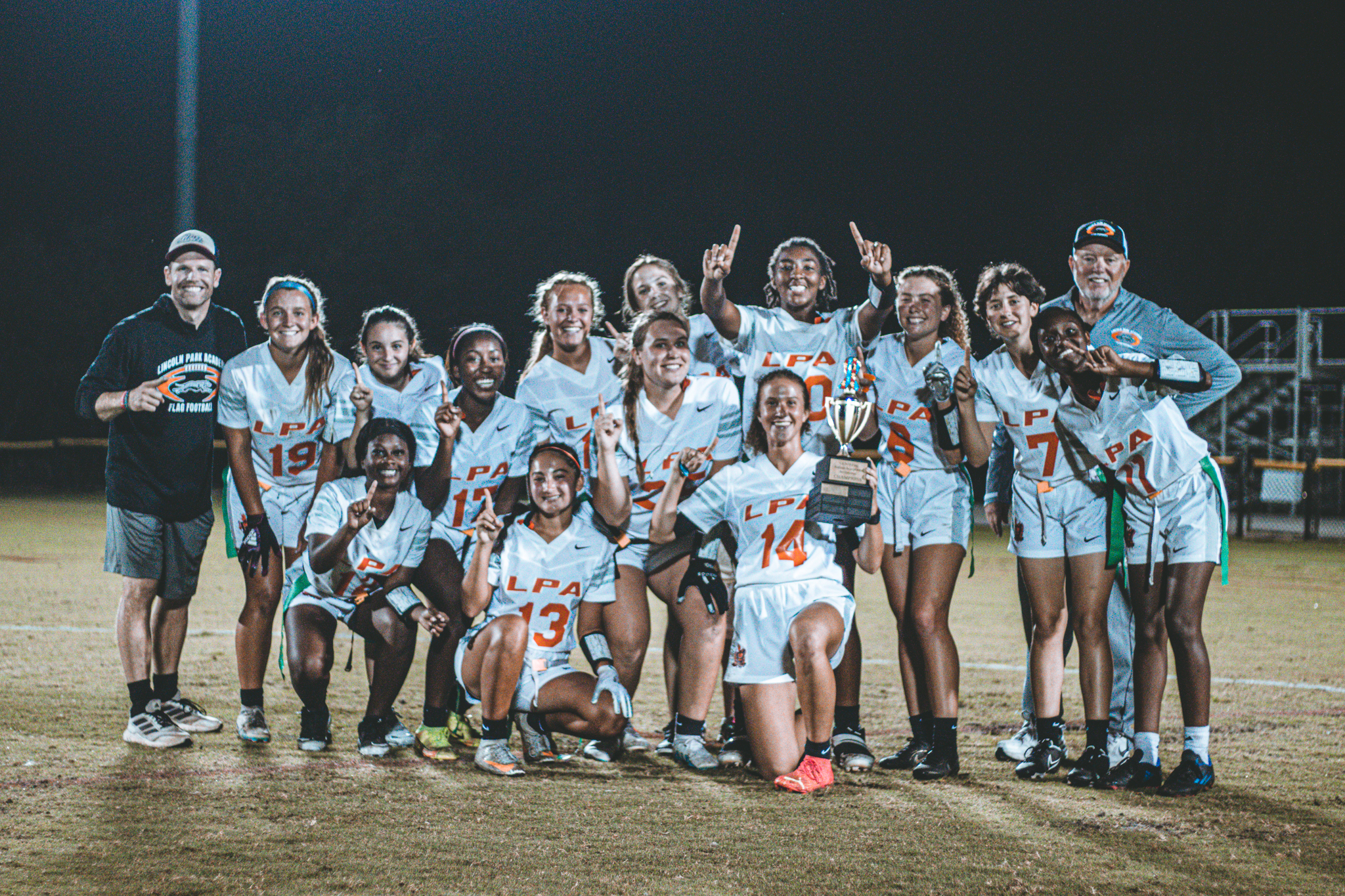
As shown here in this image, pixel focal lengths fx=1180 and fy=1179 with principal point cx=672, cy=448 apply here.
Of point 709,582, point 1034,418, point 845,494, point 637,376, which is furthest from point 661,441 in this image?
point 1034,418

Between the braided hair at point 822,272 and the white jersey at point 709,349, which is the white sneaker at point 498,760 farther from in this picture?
the braided hair at point 822,272

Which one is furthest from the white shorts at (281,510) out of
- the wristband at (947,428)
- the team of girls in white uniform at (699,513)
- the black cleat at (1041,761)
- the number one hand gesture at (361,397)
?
the black cleat at (1041,761)

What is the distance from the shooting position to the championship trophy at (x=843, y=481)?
475cm

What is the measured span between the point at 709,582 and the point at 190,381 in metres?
2.71

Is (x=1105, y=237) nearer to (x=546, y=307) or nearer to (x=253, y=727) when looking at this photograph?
(x=546, y=307)

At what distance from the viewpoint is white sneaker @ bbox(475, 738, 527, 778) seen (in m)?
4.89

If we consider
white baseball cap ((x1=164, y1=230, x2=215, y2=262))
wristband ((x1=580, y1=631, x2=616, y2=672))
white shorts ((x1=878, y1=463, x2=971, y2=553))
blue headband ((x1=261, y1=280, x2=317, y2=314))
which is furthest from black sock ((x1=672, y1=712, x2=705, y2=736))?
white baseball cap ((x1=164, y1=230, x2=215, y2=262))

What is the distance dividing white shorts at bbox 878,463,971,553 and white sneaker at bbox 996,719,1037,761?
2.97 ft

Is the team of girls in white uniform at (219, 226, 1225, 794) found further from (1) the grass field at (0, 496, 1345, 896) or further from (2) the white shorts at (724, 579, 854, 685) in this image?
(1) the grass field at (0, 496, 1345, 896)

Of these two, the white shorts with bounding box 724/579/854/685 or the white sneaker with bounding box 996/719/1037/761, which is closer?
the white shorts with bounding box 724/579/854/685

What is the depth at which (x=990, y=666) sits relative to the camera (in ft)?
25.1

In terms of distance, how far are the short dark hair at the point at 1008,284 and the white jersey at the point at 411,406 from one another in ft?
8.32

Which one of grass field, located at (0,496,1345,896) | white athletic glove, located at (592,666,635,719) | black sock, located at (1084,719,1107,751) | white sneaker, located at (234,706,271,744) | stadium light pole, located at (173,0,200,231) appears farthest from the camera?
stadium light pole, located at (173,0,200,231)

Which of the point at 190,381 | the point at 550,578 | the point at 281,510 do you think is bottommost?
the point at 550,578
